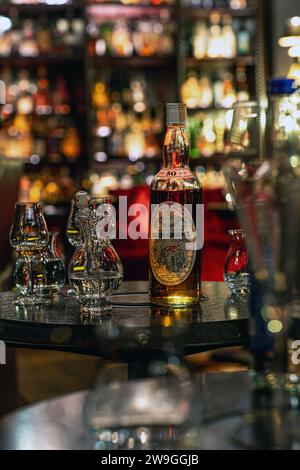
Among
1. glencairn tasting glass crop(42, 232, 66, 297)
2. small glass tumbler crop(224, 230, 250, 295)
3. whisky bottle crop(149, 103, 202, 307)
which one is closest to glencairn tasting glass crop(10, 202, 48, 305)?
glencairn tasting glass crop(42, 232, 66, 297)

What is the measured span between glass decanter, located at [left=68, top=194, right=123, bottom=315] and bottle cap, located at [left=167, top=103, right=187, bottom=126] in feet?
0.81

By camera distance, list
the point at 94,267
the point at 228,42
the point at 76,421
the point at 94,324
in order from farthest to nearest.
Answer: the point at 228,42 < the point at 94,267 < the point at 94,324 < the point at 76,421

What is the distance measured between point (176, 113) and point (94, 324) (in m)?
0.49

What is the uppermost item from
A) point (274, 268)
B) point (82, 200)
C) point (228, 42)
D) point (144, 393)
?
point (228, 42)

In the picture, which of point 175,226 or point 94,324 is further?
point 175,226

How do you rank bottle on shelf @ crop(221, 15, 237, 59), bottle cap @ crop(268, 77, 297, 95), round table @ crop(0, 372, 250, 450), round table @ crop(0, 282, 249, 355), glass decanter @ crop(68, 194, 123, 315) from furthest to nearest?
bottle on shelf @ crop(221, 15, 237, 59) → glass decanter @ crop(68, 194, 123, 315) → round table @ crop(0, 282, 249, 355) → bottle cap @ crop(268, 77, 297, 95) → round table @ crop(0, 372, 250, 450)

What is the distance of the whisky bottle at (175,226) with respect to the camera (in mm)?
1679

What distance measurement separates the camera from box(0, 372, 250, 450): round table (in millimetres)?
828

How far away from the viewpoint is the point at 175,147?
1.75 metres

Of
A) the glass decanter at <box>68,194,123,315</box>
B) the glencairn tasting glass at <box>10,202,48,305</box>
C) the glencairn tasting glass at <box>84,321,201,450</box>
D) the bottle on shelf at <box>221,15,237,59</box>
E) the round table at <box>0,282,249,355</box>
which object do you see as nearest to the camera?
the glencairn tasting glass at <box>84,321,201,450</box>

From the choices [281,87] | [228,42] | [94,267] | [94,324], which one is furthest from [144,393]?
[228,42]

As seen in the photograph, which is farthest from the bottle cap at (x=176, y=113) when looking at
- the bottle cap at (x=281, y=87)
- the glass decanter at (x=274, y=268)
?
the glass decanter at (x=274, y=268)

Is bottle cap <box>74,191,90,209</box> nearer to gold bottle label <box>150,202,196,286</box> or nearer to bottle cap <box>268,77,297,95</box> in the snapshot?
gold bottle label <box>150,202,196,286</box>

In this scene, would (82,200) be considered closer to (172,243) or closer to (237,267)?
(172,243)
